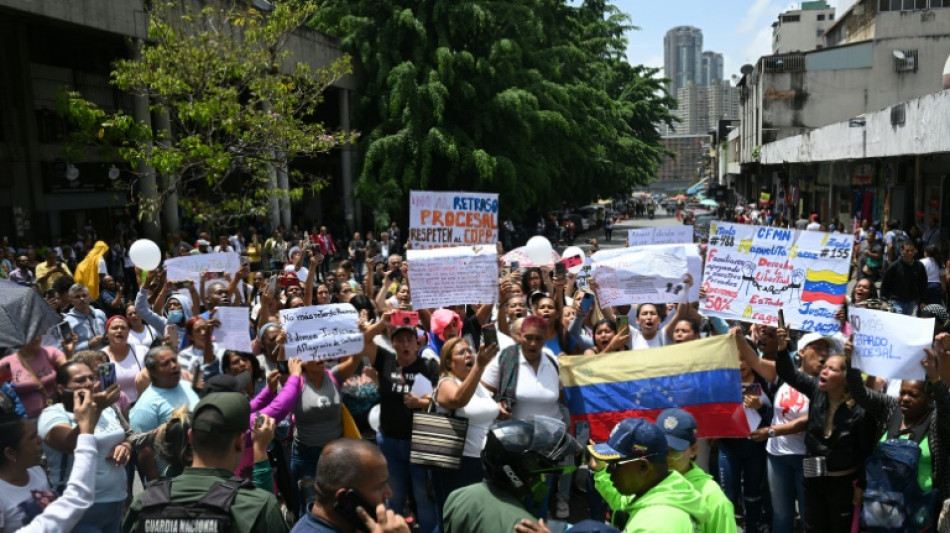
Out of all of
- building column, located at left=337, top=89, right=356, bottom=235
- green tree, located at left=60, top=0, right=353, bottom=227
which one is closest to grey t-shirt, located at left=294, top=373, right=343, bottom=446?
green tree, located at left=60, top=0, right=353, bottom=227

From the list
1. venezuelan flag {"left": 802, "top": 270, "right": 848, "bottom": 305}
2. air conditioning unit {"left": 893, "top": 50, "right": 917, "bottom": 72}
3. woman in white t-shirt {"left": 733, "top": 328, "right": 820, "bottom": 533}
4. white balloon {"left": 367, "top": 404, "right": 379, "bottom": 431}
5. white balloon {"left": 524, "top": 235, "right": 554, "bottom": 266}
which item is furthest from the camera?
air conditioning unit {"left": 893, "top": 50, "right": 917, "bottom": 72}

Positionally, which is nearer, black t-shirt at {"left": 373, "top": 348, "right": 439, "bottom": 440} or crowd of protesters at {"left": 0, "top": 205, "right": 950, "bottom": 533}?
crowd of protesters at {"left": 0, "top": 205, "right": 950, "bottom": 533}

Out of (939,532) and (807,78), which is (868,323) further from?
(807,78)

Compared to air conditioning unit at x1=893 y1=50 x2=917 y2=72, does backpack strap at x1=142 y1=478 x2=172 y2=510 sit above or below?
below

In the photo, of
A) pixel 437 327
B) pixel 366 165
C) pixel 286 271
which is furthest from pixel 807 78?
pixel 437 327

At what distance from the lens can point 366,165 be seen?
28250 millimetres

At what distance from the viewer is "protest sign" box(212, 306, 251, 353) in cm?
667

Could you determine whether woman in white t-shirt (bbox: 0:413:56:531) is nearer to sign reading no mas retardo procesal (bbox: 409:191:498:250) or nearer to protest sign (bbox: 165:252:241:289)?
protest sign (bbox: 165:252:241:289)

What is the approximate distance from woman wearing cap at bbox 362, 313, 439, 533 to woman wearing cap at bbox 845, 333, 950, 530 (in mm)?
2780

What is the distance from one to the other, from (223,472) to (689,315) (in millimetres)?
5272

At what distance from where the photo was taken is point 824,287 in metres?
7.02

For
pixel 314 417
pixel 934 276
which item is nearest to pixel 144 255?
pixel 314 417

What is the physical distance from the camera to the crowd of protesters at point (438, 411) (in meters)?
3.49

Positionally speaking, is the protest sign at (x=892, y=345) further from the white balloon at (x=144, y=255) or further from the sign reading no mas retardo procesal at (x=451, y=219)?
the white balloon at (x=144, y=255)
